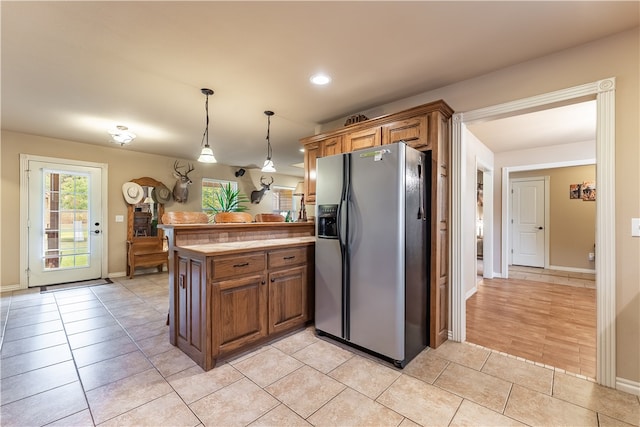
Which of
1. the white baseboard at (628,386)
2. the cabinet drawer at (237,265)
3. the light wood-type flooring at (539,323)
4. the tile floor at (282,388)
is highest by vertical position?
the cabinet drawer at (237,265)

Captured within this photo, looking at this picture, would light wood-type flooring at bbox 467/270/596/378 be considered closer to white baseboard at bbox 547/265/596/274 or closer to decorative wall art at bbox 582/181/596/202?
white baseboard at bbox 547/265/596/274

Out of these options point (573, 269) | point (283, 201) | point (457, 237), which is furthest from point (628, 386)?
point (283, 201)

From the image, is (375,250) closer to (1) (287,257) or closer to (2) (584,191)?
(1) (287,257)

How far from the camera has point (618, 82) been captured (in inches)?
74.9

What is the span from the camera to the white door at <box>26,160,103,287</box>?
14.6 ft

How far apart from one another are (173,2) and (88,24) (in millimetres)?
719

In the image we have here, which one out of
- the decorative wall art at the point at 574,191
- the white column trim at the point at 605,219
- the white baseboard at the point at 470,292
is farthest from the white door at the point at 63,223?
the decorative wall art at the point at 574,191

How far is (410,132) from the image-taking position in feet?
8.46

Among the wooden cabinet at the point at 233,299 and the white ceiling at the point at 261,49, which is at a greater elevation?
the white ceiling at the point at 261,49

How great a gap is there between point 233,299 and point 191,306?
361 mm

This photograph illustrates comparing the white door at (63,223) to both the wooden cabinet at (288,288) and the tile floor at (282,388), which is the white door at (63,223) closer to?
the tile floor at (282,388)

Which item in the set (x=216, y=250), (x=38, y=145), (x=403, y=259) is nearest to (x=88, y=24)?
(x=216, y=250)

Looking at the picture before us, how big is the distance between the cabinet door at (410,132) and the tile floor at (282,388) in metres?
1.87

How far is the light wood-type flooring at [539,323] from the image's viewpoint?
93.5 inches
